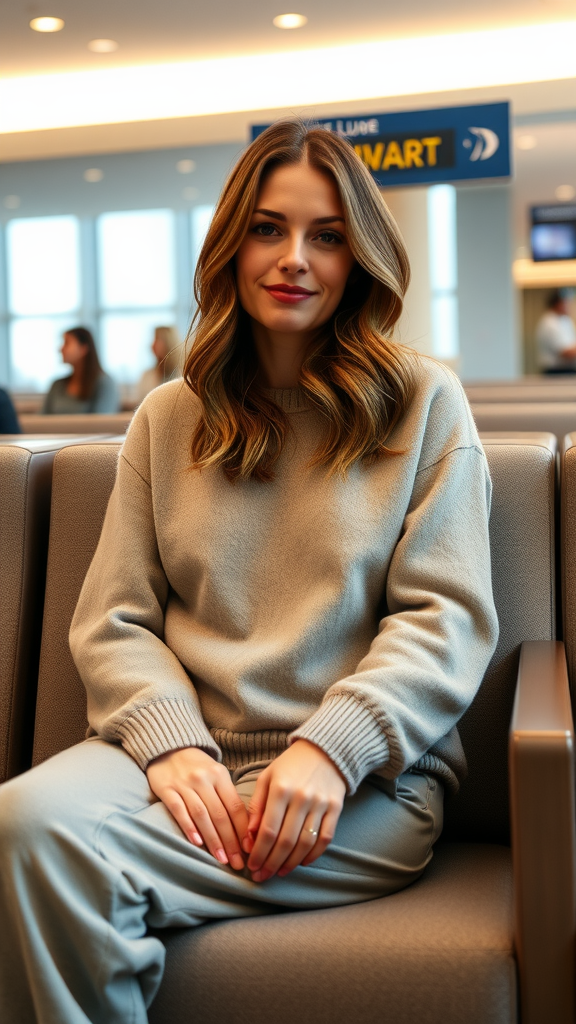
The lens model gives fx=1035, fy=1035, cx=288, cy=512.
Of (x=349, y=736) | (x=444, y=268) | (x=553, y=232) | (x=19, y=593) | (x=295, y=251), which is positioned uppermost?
(x=553, y=232)

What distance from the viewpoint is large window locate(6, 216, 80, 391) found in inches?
476

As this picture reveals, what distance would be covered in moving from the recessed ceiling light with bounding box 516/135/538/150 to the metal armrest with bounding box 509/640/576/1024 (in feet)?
34.7

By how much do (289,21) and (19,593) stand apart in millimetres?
6201

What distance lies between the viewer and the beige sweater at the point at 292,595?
131 centimetres

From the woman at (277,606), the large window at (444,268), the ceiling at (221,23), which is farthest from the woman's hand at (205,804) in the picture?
the large window at (444,268)

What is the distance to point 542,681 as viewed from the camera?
4.13 feet

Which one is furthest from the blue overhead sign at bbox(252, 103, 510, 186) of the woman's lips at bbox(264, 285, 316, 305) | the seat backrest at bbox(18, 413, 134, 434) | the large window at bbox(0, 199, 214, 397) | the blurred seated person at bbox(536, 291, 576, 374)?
the blurred seated person at bbox(536, 291, 576, 374)

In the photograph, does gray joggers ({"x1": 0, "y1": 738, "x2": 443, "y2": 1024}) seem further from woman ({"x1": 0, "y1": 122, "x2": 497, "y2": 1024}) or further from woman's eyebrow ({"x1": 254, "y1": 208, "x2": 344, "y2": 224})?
woman's eyebrow ({"x1": 254, "y1": 208, "x2": 344, "y2": 224})

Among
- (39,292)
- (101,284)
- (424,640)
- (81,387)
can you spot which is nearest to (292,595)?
(424,640)

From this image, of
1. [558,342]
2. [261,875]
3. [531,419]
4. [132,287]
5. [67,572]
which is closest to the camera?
Result: [261,875]

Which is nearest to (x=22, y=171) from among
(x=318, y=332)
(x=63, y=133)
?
(x=63, y=133)

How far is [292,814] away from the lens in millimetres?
1152

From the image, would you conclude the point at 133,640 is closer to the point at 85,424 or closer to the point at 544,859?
the point at 544,859

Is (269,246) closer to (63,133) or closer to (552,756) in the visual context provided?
(552,756)
